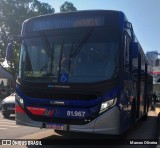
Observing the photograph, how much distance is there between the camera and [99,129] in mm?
8297

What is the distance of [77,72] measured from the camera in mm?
8641

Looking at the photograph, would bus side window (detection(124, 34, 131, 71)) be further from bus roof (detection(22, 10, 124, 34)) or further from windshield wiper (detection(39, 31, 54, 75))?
windshield wiper (detection(39, 31, 54, 75))

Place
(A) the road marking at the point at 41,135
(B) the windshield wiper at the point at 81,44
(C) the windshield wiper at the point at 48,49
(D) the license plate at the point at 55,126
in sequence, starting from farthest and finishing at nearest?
(A) the road marking at the point at 41,135 < (C) the windshield wiper at the point at 48,49 < (B) the windshield wiper at the point at 81,44 < (D) the license plate at the point at 55,126

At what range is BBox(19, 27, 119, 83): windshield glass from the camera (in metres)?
8.55

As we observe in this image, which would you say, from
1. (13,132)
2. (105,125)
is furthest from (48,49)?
(13,132)

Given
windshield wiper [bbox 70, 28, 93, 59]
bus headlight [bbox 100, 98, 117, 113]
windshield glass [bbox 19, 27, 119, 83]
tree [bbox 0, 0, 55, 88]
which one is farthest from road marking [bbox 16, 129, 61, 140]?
tree [bbox 0, 0, 55, 88]

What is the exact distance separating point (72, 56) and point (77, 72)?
440 millimetres

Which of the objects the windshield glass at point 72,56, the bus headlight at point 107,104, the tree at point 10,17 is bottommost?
the bus headlight at point 107,104

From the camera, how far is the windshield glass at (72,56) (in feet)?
28.0

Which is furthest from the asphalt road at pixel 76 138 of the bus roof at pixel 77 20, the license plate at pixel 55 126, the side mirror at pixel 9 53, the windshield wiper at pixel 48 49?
the bus roof at pixel 77 20

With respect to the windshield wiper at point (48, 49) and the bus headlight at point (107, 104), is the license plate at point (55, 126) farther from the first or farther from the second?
the windshield wiper at point (48, 49)

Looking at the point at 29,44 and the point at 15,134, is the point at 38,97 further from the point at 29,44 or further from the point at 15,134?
the point at 15,134

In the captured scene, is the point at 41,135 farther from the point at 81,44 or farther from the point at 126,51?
the point at 126,51

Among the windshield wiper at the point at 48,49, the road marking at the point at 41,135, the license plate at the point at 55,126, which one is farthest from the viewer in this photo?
the road marking at the point at 41,135
